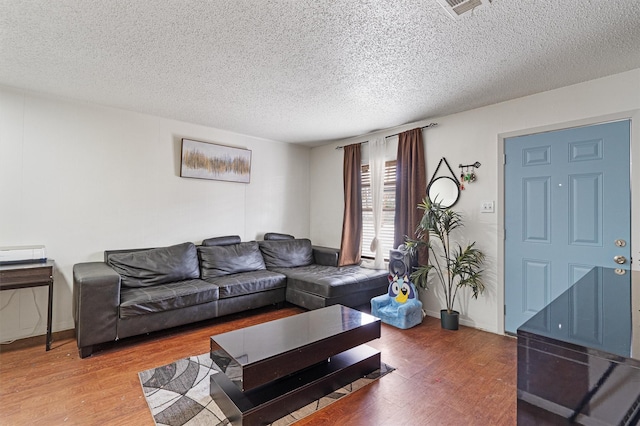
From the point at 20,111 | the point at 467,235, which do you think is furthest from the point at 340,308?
the point at 20,111

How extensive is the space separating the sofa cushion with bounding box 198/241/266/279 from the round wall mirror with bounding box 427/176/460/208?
2455 millimetres

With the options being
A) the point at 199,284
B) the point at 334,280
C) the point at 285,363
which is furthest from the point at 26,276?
the point at 334,280

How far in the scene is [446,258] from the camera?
336 cm

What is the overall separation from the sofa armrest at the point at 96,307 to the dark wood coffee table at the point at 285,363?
1255mm

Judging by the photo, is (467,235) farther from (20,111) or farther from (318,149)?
(20,111)

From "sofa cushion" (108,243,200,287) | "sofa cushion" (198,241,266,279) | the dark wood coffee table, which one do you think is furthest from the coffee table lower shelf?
"sofa cushion" (198,241,266,279)

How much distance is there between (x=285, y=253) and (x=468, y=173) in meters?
2.65

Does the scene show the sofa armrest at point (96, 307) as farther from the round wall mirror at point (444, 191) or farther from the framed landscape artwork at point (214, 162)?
the round wall mirror at point (444, 191)

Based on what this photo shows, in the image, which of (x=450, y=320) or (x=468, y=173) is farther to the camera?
(x=468, y=173)

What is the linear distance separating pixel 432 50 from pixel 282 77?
123cm

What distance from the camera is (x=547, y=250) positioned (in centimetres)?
279

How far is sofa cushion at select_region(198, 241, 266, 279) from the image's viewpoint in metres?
3.65

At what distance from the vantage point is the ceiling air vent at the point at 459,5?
1.59 meters

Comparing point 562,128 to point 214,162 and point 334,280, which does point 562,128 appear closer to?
point 334,280
